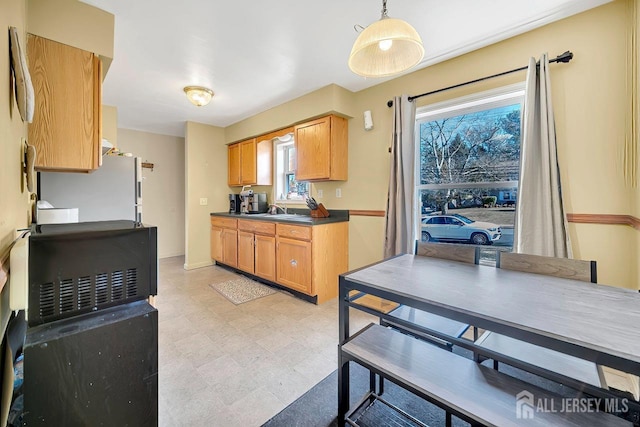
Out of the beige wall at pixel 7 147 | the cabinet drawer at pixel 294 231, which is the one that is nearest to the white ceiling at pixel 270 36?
the beige wall at pixel 7 147

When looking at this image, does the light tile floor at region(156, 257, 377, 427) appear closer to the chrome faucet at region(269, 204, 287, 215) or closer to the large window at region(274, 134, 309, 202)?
the chrome faucet at region(269, 204, 287, 215)

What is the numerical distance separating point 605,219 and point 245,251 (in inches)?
147

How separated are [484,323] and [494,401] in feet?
0.94

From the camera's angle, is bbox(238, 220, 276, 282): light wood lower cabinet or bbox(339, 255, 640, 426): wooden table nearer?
bbox(339, 255, 640, 426): wooden table

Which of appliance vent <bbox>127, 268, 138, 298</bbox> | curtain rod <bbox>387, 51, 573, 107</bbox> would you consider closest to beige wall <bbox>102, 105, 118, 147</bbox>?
appliance vent <bbox>127, 268, 138, 298</bbox>

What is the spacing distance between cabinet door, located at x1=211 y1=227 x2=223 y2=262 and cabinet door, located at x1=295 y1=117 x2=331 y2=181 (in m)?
1.95

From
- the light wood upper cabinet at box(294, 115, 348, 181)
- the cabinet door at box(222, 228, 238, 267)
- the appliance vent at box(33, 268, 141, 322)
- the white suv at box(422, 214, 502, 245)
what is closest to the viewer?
the appliance vent at box(33, 268, 141, 322)

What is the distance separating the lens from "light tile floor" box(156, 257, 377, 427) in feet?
5.00

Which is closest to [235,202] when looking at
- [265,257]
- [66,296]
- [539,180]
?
[265,257]

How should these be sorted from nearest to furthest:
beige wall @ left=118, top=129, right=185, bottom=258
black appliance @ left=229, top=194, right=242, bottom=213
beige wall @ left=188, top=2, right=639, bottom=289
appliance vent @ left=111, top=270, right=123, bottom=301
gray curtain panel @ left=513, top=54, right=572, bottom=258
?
appliance vent @ left=111, top=270, right=123, bottom=301 < beige wall @ left=188, top=2, right=639, bottom=289 < gray curtain panel @ left=513, top=54, right=572, bottom=258 < black appliance @ left=229, top=194, right=242, bottom=213 < beige wall @ left=118, top=129, right=185, bottom=258

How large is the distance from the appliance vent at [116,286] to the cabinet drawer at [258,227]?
7.87ft

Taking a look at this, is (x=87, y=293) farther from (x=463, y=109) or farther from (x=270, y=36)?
(x=463, y=109)

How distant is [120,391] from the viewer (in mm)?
964

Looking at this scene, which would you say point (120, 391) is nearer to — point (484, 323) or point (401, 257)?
point (484, 323)
